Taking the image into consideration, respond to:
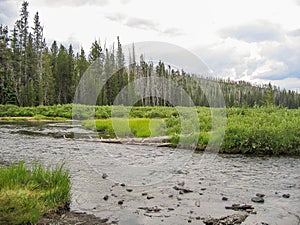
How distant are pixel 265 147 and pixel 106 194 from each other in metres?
10.8

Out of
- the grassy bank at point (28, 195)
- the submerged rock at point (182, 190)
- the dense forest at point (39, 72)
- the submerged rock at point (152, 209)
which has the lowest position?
the submerged rock at point (152, 209)

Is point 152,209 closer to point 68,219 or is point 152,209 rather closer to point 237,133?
point 68,219

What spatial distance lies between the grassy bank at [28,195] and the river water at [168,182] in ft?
2.09

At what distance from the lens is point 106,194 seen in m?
10.1

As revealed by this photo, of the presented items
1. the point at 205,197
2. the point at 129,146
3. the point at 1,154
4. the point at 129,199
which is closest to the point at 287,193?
the point at 205,197

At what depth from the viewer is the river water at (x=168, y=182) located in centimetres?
852

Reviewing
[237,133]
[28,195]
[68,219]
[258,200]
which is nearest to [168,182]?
[258,200]

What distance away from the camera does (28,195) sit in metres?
7.75

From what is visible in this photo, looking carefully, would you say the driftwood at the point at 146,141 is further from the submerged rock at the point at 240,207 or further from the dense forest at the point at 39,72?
the dense forest at the point at 39,72

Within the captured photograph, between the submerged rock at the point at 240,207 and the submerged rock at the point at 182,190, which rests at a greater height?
the submerged rock at the point at 182,190

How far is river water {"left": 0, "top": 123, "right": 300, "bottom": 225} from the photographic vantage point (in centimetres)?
852

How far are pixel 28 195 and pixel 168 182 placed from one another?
5320 mm

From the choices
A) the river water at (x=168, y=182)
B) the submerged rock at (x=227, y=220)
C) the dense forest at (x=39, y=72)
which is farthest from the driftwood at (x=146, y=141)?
the dense forest at (x=39, y=72)

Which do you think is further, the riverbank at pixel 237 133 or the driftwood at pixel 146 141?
the driftwood at pixel 146 141
